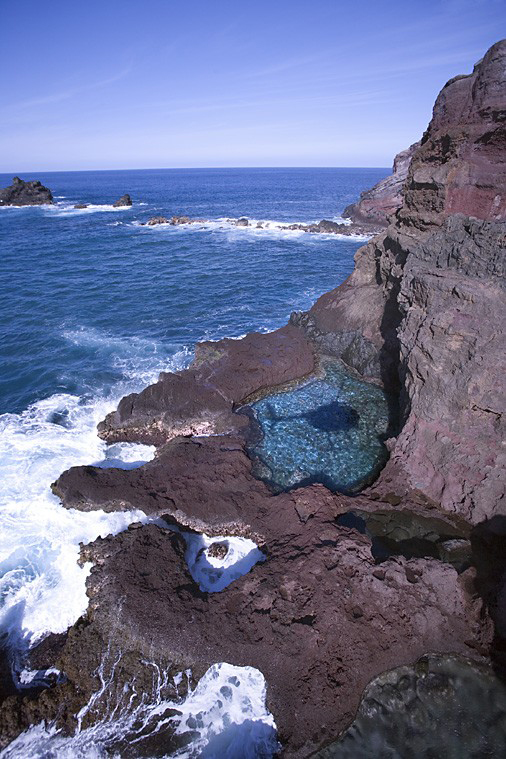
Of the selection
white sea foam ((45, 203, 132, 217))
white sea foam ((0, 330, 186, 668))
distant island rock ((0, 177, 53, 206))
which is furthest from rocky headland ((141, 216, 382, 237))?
white sea foam ((0, 330, 186, 668))

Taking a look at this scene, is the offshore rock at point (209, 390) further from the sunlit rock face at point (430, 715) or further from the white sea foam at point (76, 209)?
the white sea foam at point (76, 209)

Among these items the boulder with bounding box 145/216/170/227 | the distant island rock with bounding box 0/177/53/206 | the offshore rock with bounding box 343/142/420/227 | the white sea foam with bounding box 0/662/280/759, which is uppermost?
the distant island rock with bounding box 0/177/53/206

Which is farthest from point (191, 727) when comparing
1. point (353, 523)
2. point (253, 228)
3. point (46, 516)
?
point (253, 228)

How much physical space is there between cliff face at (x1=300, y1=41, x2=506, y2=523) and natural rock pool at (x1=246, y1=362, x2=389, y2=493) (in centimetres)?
165

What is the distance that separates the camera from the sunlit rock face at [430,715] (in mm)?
8703

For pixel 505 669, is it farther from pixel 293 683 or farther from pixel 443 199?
pixel 443 199

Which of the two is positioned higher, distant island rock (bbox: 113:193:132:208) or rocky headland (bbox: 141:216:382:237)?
distant island rock (bbox: 113:193:132:208)

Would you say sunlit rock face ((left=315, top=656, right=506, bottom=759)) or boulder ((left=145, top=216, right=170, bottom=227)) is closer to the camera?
sunlit rock face ((left=315, top=656, right=506, bottom=759))

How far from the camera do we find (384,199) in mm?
61938

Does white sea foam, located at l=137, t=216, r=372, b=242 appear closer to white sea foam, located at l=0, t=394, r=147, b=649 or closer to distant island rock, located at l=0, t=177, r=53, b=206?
distant island rock, located at l=0, t=177, r=53, b=206

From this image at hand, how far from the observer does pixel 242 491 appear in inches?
588

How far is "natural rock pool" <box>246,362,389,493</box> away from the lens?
16.1 metres

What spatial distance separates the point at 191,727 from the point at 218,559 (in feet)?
14.4

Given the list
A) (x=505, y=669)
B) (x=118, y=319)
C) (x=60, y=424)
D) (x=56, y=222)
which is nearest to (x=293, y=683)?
(x=505, y=669)
